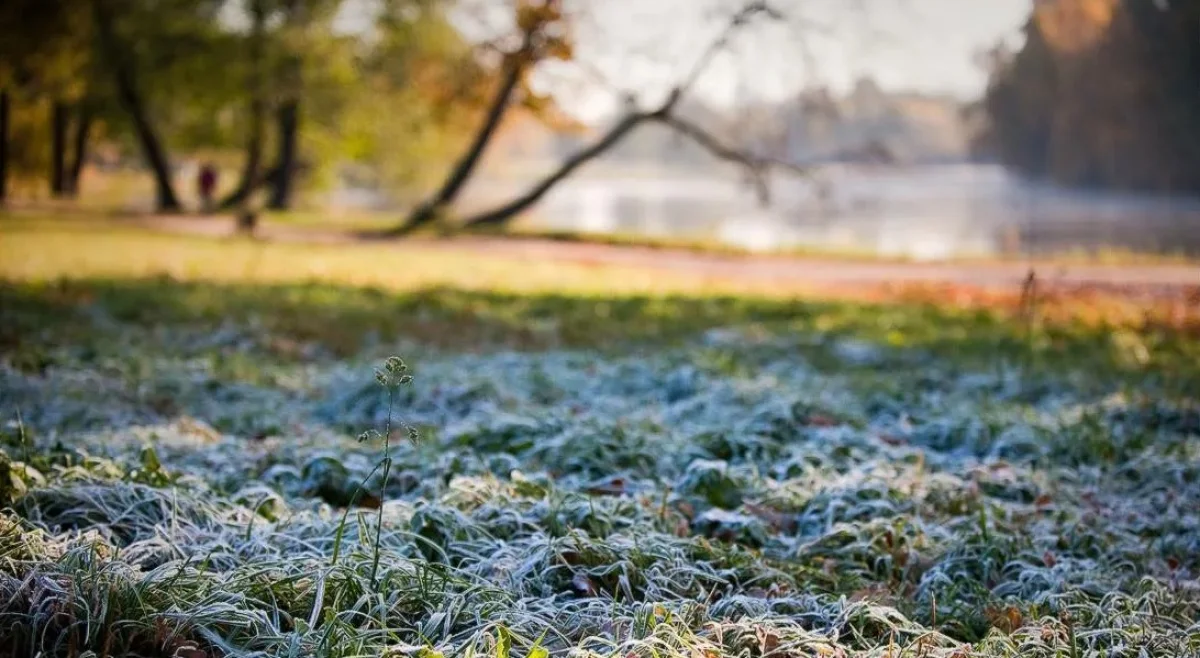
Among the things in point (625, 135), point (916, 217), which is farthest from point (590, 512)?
point (916, 217)

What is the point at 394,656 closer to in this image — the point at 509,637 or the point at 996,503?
the point at 509,637

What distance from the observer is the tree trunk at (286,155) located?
116 ft

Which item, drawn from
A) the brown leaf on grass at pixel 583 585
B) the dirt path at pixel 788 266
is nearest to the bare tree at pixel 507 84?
→ the dirt path at pixel 788 266

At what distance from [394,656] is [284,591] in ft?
1.54

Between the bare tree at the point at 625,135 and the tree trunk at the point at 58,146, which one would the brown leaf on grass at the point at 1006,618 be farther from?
the tree trunk at the point at 58,146

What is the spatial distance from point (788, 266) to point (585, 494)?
16.7 metres

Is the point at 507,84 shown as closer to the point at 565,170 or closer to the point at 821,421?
the point at 565,170

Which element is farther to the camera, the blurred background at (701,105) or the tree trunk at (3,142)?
the tree trunk at (3,142)

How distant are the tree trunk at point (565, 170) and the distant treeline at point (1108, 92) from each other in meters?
8.89

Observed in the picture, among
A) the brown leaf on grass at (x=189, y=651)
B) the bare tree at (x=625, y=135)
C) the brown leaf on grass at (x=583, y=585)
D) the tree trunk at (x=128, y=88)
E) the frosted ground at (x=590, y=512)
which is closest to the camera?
the brown leaf on grass at (x=189, y=651)

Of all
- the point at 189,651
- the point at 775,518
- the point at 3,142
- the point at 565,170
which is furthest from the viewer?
the point at 3,142

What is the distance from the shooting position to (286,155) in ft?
117

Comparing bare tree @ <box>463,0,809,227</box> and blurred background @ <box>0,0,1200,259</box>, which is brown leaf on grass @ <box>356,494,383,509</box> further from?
bare tree @ <box>463,0,809,227</box>

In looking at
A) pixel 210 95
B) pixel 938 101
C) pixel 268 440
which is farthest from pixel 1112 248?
pixel 210 95
